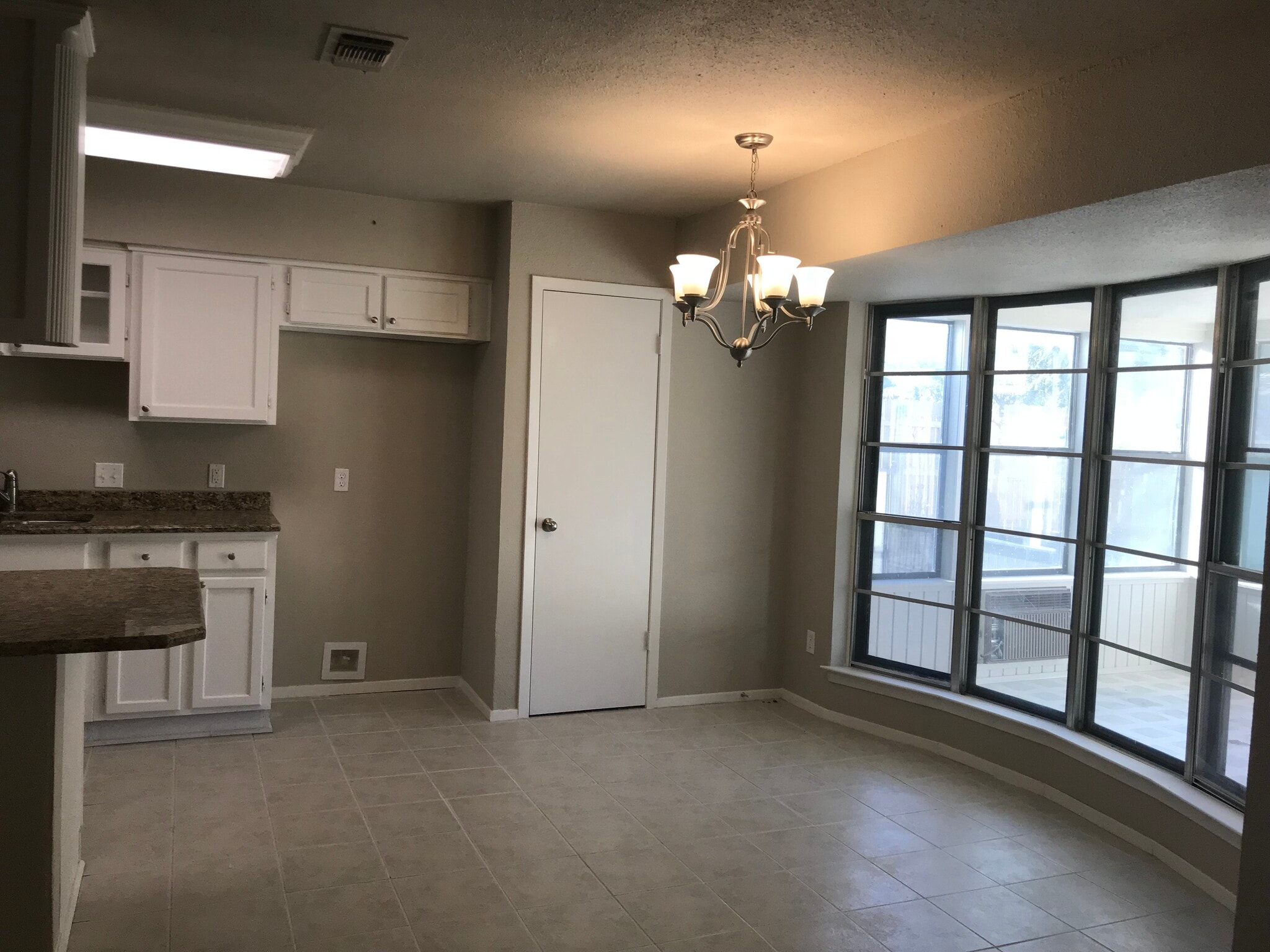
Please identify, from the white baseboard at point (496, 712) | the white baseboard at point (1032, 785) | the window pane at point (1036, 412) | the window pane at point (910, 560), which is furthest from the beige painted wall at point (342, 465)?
the window pane at point (1036, 412)

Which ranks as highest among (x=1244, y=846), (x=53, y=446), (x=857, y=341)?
(x=857, y=341)

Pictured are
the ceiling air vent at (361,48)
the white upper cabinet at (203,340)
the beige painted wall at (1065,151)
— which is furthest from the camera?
the white upper cabinet at (203,340)

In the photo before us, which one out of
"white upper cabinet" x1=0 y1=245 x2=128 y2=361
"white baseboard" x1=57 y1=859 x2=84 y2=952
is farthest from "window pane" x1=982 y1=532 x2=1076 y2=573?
"white upper cabinet" x1=0 y1=245 x2=128 y2=361

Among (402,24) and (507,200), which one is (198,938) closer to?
(402,24)

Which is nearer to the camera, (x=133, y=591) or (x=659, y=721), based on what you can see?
(x=133, y=591)

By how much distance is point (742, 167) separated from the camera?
152 inches

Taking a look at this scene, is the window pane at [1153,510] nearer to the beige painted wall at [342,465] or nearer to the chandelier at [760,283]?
the chandelier at [760,283]

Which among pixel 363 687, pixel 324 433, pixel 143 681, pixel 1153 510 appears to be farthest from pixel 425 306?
pixel 1153 510

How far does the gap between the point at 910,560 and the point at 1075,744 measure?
3.72 ft

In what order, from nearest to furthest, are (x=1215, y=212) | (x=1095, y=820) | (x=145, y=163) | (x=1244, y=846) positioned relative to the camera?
(x=1244, y=846) < (x=1215, y=212) < (x=1095, y=820) < (x=145, y=163)

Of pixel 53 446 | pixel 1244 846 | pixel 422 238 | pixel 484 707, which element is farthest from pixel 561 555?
pixel 1244 846

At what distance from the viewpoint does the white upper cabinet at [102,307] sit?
4121 millimetres

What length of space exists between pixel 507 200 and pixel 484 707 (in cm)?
235

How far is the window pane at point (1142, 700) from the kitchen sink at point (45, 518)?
4.04m
